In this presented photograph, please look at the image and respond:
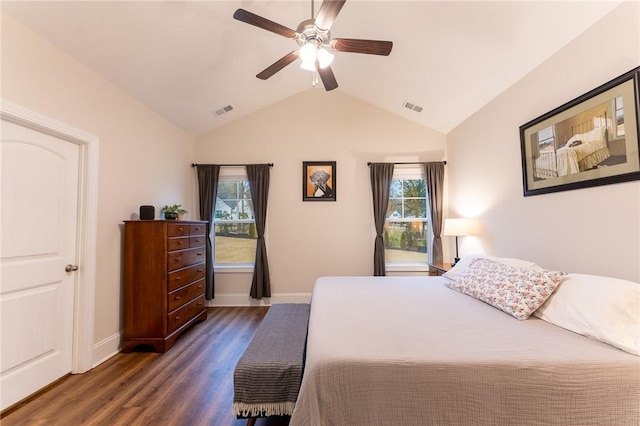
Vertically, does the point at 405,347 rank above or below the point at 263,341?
above

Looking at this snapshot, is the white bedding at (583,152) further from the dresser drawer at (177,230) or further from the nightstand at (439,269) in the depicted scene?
the dresser drawer at (177,230)

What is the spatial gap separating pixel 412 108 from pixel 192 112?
308 cm

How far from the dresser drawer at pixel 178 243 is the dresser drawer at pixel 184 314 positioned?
669mm

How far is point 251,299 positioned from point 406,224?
8.85 feet

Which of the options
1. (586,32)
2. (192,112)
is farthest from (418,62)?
(192,112)

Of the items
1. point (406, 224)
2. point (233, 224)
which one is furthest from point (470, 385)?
point (233, 224)

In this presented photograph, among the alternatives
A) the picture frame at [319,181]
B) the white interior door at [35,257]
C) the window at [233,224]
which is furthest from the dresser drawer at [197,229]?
the picture frame at [319,181]

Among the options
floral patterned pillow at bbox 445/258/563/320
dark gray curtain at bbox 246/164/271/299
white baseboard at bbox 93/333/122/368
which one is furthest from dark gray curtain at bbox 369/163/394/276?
white baseboard at bbox 93/333/122/368

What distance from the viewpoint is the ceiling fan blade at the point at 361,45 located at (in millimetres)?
1906

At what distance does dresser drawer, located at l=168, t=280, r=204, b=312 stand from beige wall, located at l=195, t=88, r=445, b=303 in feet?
2.53

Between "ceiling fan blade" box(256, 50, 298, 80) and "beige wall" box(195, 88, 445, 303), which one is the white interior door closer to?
"ceiling fan blade" box(256, 50, 298, 80)

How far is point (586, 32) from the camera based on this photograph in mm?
1941

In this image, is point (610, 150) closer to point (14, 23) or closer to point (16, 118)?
point (16, 118)

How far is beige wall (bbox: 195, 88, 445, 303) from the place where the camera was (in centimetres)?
416
